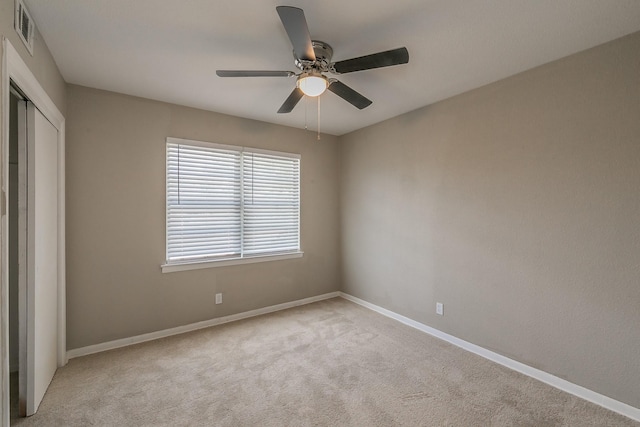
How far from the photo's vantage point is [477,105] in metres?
2.74

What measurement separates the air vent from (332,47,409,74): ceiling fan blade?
178 centimetres

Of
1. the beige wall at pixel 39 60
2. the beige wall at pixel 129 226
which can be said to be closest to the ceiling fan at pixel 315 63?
the beige wall at pixel 39 60

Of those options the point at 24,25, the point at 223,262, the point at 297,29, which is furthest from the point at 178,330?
the point at 297,29

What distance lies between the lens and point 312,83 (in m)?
1.92

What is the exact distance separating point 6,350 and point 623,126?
12.9 feet

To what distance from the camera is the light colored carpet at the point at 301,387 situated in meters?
1.89

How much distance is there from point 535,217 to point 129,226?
379 cm

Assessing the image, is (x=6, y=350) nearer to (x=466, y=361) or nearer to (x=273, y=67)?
(x=273, y=67)

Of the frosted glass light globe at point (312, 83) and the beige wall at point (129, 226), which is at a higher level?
the frosted glass light globe at point (312, 83)

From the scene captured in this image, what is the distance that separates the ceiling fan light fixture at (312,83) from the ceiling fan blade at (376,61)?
0.12 metres

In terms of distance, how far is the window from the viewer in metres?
3.18

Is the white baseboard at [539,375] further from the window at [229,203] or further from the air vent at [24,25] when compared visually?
the air vent at [24,25]

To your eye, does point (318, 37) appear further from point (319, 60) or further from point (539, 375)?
point (539, 375)

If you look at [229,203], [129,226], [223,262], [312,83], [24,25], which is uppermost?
[24,25]
